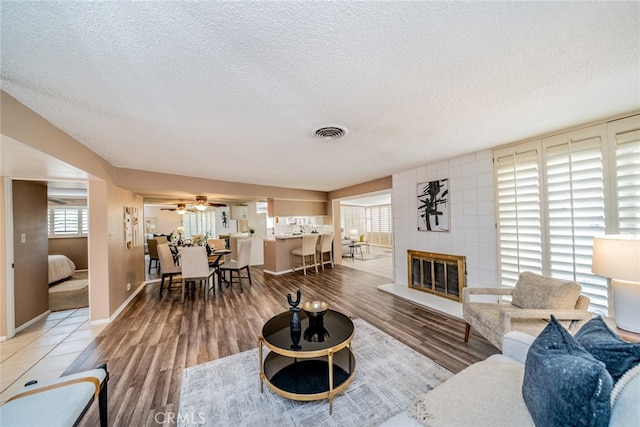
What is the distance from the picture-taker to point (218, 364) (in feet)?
7.04

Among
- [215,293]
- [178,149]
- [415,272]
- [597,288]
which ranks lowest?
[215,293]

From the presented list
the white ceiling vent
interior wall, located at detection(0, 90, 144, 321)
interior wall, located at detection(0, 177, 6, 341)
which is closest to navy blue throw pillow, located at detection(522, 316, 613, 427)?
the white ceiling vent

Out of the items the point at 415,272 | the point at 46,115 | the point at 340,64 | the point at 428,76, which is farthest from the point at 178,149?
the point at 415,272

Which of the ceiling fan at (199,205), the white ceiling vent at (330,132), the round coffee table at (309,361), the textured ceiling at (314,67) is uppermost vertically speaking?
the textured ceiling at (314,67)

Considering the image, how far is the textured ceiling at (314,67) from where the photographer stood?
101 cm

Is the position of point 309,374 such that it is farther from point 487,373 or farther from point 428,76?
point 428,76

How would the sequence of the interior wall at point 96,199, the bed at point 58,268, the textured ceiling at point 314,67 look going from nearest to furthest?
the textured ceiling at point 314,67 → the interior wall at point 96,199 → the bed at point 58,268

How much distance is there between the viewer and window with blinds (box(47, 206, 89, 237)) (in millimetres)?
5848

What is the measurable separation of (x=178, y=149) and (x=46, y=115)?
42.1 inches

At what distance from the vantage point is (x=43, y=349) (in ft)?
8.16

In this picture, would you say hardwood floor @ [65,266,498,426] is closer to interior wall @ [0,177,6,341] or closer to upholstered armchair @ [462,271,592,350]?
upholstered armchair @ [462,271,592,350]

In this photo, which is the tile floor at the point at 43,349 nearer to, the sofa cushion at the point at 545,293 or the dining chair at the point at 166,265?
the dining chair at the point at 166,265

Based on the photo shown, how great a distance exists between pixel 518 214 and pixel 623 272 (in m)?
1.31

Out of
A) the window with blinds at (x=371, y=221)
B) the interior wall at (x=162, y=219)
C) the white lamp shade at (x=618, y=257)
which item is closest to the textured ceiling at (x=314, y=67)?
the white lamp shade at (x=618, y=257)
